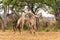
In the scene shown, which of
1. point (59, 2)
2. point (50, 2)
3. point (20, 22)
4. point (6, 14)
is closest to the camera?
point (20, 22)

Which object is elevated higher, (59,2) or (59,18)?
(59,2)

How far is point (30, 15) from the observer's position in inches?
707

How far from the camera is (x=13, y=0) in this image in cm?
2245

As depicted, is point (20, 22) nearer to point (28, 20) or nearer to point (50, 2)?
point (28, 20)

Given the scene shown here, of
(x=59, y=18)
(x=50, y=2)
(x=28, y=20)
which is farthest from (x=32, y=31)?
(x=59, y=18)

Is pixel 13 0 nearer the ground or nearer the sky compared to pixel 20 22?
nearer the sky

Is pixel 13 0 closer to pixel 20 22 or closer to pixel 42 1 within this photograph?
pixel 42 1

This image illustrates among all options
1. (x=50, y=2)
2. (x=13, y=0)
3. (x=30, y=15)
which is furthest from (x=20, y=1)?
(x=30, y=15)

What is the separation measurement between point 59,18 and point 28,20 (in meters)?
11.9

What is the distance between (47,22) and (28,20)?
32.2 feet

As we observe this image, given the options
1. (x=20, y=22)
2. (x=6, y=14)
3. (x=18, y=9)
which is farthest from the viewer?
(x=6, y=14)

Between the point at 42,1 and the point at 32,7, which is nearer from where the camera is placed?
the point at 42,1

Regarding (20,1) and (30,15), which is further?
(20,1)

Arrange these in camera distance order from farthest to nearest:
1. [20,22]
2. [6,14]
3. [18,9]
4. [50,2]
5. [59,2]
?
1. [59,2]
2. [6,14]
3. [18,9]
4. [50,2]
5. [20,22]
